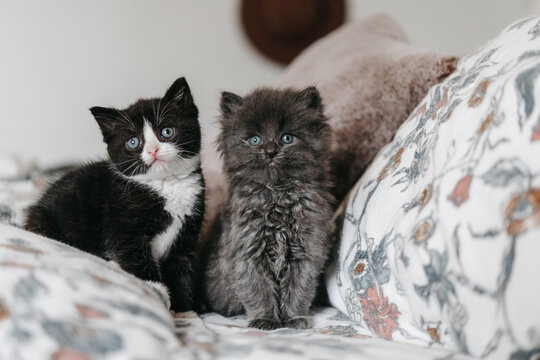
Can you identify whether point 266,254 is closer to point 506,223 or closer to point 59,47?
point 506,223

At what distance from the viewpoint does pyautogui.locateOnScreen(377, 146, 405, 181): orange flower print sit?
44.1 inches

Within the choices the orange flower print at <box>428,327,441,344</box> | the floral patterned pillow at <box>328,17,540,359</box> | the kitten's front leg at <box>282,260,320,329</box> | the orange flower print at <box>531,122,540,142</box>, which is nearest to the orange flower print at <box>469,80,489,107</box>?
the floral patterned pillow at <box>328,17,540,359</box>

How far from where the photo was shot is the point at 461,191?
30.9 inches

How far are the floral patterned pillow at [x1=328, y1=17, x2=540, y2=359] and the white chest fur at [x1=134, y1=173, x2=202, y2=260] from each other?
0.47 meters

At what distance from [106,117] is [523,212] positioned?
1.03 m

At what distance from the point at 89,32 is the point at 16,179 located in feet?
3.15

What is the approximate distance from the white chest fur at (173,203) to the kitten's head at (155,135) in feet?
0.07

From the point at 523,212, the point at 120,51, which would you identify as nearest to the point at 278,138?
the point at 523,212

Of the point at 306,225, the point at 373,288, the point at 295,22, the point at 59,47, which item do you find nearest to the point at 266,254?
the point at 306,225

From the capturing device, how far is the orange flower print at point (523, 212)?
69 cm

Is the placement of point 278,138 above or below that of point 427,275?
above

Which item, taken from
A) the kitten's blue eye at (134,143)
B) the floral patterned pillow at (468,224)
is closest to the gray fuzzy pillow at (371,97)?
the floral patterned pillow at (468,224)

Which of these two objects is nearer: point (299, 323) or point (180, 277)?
point (299, 323)

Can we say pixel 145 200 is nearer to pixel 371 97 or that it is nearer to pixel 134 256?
pixel 134 256
